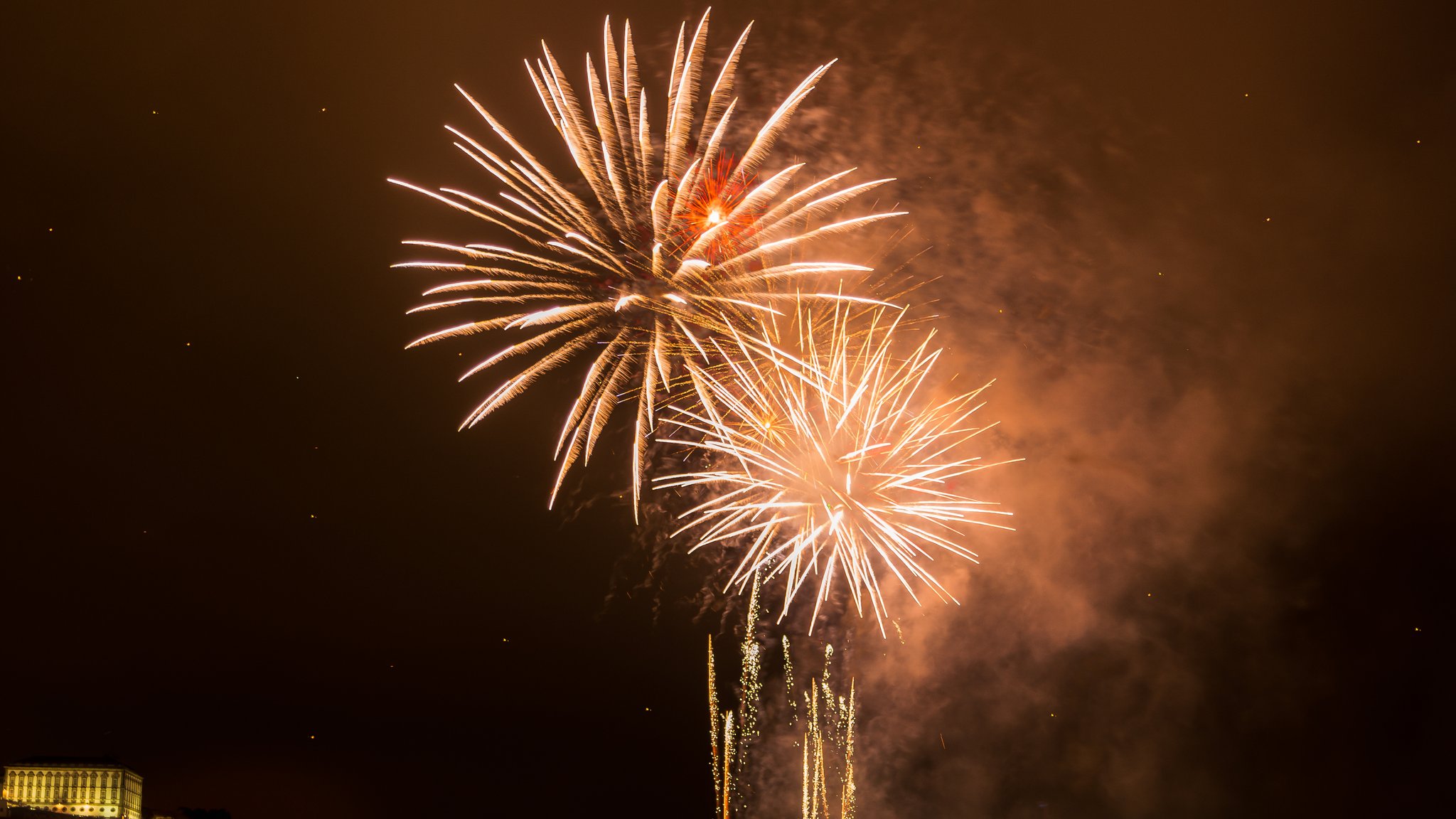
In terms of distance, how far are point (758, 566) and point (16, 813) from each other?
65828 mm

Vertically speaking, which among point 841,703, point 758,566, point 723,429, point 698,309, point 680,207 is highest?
point 680,207

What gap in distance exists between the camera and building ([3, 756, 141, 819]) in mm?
76250

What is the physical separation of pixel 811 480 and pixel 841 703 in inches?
298

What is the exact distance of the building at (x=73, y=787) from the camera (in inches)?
3002

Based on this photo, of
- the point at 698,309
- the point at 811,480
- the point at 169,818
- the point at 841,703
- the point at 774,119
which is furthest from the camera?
the point at 169,818

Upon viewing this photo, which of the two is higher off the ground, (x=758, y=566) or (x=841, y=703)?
(x=758, y=566)

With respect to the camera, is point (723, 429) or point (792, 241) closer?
point (792, 241)

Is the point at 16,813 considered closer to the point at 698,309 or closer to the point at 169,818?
the point at 169,818

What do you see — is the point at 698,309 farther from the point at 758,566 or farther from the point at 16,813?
the point at 16,813

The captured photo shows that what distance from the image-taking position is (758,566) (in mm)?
21234

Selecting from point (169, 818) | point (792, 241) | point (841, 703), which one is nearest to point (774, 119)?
point (792, 241)

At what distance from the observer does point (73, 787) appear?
3024 inches

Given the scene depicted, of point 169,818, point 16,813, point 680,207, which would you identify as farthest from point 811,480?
point 169,818

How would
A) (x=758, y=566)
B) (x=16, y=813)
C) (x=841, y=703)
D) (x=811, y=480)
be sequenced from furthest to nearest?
1. (x=16, y=813)
2. (x=841, y=703)
3. (x=758, y=566)
4. (x=811, y=480)
